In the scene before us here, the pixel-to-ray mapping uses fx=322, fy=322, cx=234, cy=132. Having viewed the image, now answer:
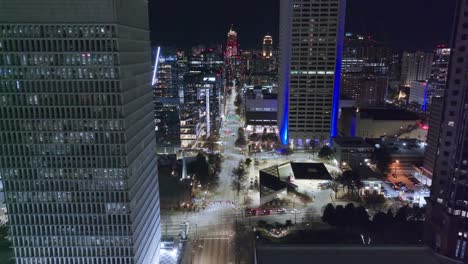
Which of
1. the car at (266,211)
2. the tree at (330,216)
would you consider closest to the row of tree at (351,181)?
the tree at (330,216)

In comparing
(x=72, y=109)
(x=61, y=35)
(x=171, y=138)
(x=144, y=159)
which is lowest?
(x=171, y=138)

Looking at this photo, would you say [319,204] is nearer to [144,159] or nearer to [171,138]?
[144,159]

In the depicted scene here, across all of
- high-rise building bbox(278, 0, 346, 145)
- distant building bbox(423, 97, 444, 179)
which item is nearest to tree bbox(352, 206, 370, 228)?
distant building bbox(423, 97, 444, 179)

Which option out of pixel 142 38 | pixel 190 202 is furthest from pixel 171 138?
pixel 142 38

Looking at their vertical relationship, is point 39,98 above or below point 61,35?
below

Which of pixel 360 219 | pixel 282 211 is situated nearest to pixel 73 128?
pixel 282 211

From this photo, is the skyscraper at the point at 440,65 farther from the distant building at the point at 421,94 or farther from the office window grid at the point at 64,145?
the office window grid at the point at 64,145
